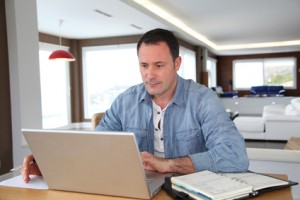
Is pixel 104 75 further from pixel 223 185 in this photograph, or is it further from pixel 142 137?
pixel 223 185

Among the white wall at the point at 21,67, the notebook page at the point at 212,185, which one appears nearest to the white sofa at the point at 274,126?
the white wall at the point at 21,67

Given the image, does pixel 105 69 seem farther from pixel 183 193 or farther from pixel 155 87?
pixel 183 193

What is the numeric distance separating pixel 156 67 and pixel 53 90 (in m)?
6.62

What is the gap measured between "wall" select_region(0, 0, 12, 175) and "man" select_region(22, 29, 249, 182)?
149cm

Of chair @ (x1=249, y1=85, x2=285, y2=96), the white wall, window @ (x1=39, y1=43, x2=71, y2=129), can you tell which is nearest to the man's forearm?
Answer: the white wall

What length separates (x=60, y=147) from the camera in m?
0.94

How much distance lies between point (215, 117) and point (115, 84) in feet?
23.9

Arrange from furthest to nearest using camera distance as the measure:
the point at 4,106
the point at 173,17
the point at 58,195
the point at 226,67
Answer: the point at 226,67 → the point at 173,17 → the point at 4,106 → the point at 58,195

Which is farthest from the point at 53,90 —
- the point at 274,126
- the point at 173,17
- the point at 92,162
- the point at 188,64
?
the point at 92,162

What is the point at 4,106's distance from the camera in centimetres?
267

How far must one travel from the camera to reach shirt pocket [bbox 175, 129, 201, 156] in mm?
1398

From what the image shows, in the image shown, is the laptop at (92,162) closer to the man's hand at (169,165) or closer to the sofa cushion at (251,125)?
the man's hand at (169,165)

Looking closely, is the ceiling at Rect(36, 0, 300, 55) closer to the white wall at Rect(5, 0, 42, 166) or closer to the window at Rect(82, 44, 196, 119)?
the window at Rect(82, 44, 196, 119)

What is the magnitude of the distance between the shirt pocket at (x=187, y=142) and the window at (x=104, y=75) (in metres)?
6.85
